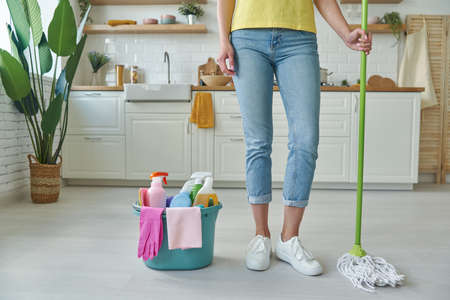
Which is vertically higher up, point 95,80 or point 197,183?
point 95,80

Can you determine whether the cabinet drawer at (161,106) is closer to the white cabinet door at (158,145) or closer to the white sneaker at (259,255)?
the white cabinet door at (158,145)

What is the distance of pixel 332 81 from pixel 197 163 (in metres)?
1.59

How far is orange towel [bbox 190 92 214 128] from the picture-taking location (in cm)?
354

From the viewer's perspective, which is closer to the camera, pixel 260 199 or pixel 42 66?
pixel 260 199

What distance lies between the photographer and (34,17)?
280 centimetres

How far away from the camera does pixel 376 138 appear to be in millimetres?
3551

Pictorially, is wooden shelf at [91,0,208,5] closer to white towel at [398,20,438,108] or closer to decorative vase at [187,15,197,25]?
decorative vase at [187,15,197,25]

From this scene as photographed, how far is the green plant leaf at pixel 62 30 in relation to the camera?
2.72 meters

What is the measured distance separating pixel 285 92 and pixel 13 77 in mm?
1868

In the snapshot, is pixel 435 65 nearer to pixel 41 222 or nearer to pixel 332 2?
pixel 332 2

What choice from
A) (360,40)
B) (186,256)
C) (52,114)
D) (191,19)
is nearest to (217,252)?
(186,256)

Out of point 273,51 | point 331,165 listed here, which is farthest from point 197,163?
point 273,51

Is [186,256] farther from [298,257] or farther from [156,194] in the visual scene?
[298,257]

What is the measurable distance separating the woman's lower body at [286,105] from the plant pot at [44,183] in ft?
5.96
